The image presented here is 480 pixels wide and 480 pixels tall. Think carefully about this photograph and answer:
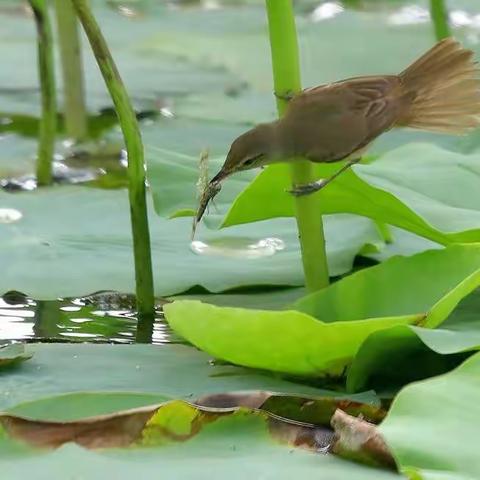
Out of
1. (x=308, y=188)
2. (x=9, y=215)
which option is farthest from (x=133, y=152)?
(x=9, y=215)

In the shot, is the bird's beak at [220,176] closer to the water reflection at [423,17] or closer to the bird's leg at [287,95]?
the bird's leg at [287,95]

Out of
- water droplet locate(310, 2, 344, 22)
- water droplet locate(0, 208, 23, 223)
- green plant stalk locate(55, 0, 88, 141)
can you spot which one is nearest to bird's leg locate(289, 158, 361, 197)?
water droplet locate(0, 208, 23, 223)

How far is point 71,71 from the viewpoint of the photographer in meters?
2.46

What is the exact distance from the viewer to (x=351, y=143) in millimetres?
1430

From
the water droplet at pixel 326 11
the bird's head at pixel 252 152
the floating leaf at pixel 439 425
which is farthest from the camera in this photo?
the water droplet at pixel 326 11

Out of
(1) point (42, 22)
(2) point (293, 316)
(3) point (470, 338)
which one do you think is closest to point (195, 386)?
(2) point (293, 316)

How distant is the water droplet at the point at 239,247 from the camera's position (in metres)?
1.68

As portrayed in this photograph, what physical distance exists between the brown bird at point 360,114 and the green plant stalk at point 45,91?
0.44 m

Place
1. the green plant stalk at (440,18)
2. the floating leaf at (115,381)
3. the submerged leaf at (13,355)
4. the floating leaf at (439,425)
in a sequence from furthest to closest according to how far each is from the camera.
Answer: the green plant stalk at (440,18)
the submerged leaf at (13,355)
the floating leaf at (115,381)
the floating leaf at (439,425)

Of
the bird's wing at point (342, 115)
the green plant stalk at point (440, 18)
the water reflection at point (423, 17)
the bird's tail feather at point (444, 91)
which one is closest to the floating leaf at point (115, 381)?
the bird's wing at point (342, 115)

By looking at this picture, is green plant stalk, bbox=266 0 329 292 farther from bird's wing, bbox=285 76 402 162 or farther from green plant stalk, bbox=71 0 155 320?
green plant stalk, bbox=71 0 155 320

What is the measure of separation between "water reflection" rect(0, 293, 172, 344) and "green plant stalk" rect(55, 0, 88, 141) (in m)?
0.81

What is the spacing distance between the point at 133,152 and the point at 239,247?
0.31 meters

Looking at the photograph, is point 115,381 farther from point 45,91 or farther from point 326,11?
point 326,11
